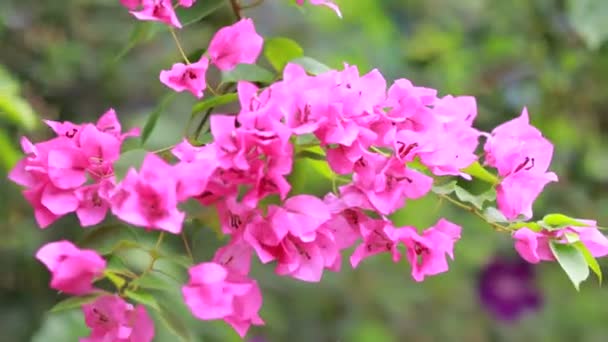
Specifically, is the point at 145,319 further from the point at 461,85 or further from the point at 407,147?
the point at 461,85

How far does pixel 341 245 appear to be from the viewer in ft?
2.08

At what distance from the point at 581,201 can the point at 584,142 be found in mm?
151

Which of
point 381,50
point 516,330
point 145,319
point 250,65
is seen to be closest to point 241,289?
point 145,319

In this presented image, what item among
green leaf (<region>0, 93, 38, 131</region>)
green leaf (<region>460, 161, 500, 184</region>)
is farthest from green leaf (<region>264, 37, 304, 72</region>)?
green leaf (<region>0, 93, 38, 131</region>)

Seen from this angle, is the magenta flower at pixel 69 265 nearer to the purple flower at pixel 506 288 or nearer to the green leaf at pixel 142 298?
the green leaf at pixel 142 298

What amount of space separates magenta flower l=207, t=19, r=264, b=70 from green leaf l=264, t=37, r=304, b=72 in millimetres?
68

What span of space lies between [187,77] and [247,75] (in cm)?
6

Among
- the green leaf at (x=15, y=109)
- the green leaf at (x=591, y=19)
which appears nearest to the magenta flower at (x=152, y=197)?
the green leaf at (x=15, y=109)

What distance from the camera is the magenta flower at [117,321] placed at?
591mm

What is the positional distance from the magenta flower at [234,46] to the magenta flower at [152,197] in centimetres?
14

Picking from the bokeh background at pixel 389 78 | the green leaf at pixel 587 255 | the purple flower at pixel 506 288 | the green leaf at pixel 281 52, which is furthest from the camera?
the purple flower at pixel 506 288

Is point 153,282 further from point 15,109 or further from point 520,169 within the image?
point 15,109

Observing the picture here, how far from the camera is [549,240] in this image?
641 millimetres

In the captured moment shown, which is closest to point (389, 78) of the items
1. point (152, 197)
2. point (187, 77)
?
point (187, 77)
